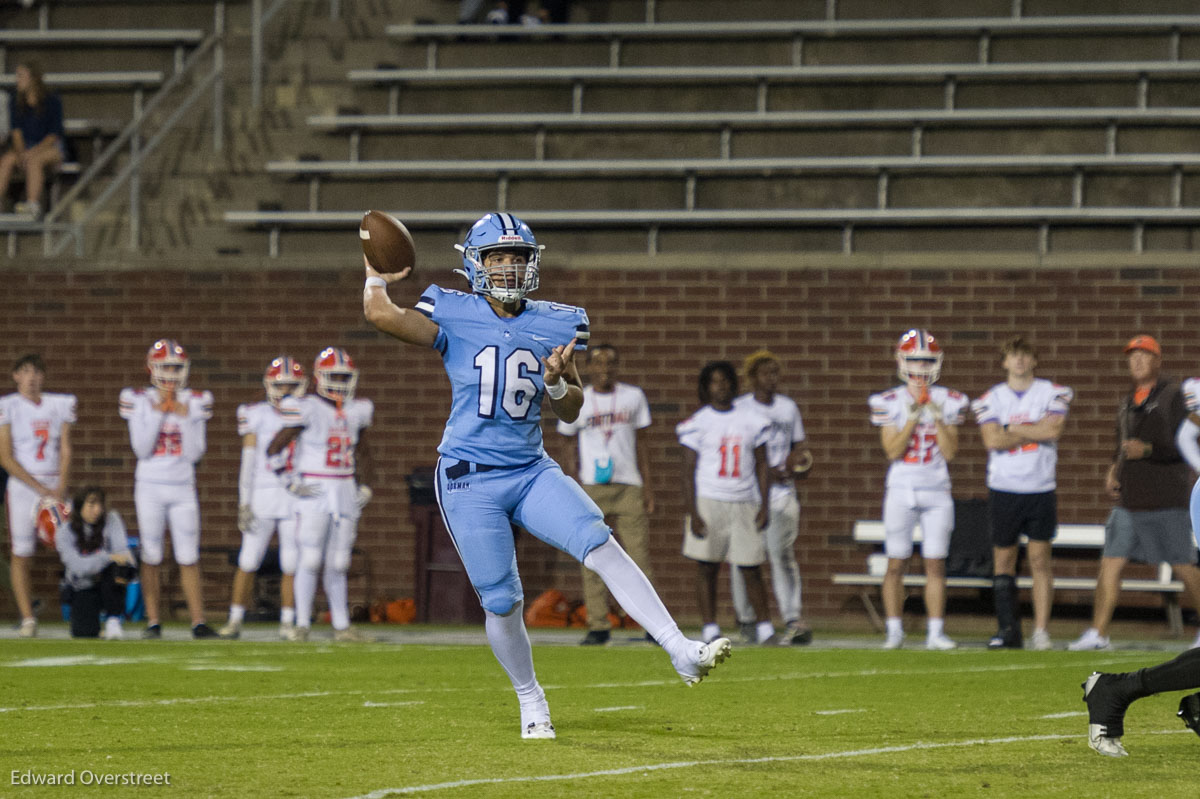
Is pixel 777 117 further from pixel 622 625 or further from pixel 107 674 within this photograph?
pixel 107 674

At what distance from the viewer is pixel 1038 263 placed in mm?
14062

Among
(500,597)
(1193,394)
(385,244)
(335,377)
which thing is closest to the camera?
(500,597)

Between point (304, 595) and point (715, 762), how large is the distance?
688 cm

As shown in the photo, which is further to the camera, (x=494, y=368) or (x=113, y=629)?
(x=113, y=629)

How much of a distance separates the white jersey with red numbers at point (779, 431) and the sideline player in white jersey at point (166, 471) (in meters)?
3.97

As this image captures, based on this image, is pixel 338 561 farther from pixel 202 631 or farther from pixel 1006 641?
pixel 1006 641

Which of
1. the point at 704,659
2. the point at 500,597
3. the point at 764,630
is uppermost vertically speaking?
the point at 500,597

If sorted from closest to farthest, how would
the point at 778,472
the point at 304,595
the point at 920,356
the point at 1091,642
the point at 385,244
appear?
1. the point at 385,244
2. the point at 1091,642
3. the point at 920,356
4. the point at 304,595
5. the point at 778,472

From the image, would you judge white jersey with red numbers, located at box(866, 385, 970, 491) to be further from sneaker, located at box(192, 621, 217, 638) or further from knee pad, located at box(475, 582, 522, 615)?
knee pad, located at box(475, 582, 522, 615)

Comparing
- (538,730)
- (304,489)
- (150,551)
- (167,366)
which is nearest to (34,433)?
(167,366)

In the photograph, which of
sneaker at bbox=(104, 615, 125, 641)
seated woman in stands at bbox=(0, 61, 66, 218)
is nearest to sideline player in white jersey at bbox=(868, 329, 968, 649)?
sneaker at bbox=(104, 615, 125, 641)

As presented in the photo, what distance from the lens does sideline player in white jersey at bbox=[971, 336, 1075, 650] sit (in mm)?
11789

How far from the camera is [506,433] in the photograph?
6.56m

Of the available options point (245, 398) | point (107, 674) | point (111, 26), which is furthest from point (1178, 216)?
point (111, 26)
